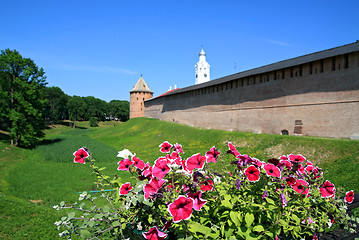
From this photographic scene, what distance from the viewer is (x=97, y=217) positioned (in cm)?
170

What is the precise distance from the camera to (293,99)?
49.5 feet

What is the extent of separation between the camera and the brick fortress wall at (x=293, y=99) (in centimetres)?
1240

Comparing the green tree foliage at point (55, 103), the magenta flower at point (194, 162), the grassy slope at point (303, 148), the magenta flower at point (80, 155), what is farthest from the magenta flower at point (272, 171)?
the green tree foliage at point (55, 103)

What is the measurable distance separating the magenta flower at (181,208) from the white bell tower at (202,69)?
229 ft

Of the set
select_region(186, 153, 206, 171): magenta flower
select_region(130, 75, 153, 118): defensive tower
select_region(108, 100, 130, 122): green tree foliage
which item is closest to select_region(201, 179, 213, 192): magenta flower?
select_region(186, 153, 206, 171): magenta flower

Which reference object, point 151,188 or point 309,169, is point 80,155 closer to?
point 151,188

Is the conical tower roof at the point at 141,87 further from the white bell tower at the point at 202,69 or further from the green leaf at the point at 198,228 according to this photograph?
the green leaf at the point at 198,228

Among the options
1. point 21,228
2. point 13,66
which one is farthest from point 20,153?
point 21,228

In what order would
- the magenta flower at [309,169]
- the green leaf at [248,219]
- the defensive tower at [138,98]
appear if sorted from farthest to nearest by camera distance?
the defensive tower at [138,98]
the magenta flower at [309,169]
the green leaf at [248,219]

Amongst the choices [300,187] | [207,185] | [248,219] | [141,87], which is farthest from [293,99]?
[141,87]

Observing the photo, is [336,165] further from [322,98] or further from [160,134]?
[160,134]

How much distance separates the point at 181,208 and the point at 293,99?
51.1 feet

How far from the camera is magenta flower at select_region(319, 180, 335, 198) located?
1.93 meters

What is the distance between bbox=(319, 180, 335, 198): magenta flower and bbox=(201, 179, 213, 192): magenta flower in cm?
92
